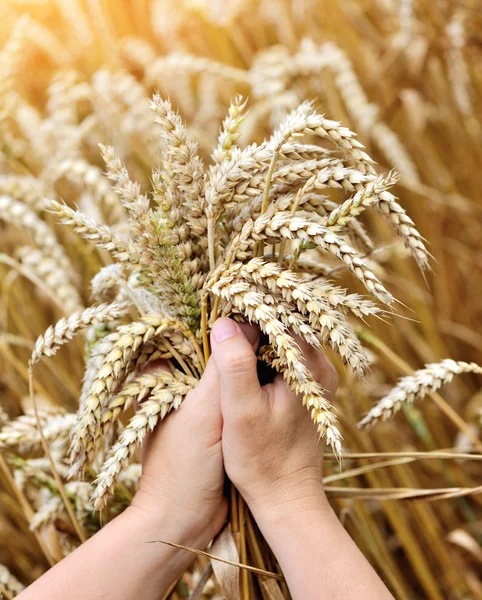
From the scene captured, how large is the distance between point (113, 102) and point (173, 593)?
1.20 m

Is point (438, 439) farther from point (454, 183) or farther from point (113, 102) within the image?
point (113, 102)

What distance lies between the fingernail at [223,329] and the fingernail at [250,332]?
0.03 metres

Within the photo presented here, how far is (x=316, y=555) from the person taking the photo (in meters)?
0.64

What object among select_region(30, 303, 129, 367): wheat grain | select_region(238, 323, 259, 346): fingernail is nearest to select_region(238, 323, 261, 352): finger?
select_region(238, 323, 259, 346): fingernail

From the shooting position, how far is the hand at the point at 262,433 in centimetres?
63

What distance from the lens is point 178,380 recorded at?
699 millimetres

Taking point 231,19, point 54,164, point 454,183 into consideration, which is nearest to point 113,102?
point 54,164

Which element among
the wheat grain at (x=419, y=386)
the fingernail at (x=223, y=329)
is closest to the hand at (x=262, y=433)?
the fingernail at (x=223, y=329)

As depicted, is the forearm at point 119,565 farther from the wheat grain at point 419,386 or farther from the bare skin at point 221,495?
the wheat grain at point 419,386

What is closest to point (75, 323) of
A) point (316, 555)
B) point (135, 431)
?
point (135, 431)

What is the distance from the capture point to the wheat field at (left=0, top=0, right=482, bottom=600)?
2.02ft

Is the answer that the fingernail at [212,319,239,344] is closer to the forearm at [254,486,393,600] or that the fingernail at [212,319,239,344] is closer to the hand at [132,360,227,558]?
the hand at [132,360,227,558]

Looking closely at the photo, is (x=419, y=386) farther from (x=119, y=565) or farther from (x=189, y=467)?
(x=119, y=565)

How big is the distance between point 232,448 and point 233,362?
0.11 m
